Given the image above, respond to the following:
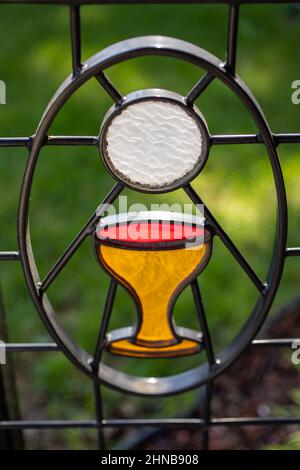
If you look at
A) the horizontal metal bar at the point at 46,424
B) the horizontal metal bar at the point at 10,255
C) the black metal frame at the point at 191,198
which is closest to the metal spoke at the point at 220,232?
the black metal frame at the point at 191,198

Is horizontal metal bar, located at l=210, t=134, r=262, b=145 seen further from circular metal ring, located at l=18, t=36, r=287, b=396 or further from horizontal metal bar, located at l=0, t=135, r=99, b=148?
horizontal metal bar, located at l=0, t=135, r=99, b=148

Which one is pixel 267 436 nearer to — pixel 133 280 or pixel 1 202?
pixel 133 280

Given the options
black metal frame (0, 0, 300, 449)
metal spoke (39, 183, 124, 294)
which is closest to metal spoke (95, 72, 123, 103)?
black metal frame (0, 0, 300, 449)

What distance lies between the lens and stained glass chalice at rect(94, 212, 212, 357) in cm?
80

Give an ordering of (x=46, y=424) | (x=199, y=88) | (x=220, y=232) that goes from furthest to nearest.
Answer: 1. (x=46, y=424)
2. (x=220, y=232)
3. (x=199, y=88)

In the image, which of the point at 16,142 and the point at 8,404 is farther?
the point at 8,404

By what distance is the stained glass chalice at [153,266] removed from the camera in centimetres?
80

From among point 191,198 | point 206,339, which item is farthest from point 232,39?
point 206,339

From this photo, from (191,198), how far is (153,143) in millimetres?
81

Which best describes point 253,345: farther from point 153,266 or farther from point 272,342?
point 153,266

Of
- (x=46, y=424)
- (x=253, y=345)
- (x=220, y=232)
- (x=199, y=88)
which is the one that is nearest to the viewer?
(x=199, y=88)

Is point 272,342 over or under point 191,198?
under

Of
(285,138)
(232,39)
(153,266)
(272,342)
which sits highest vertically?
(232,39)

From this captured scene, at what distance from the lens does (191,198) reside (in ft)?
2.56
